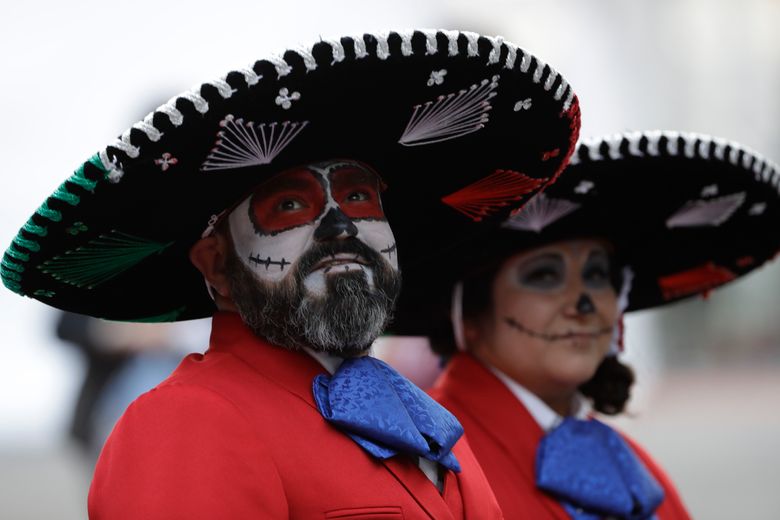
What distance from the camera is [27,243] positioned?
82.5 inches

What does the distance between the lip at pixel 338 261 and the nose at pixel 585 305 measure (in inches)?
45.5

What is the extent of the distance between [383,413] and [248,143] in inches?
23.2

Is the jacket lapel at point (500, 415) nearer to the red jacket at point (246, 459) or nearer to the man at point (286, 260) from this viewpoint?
the man at point (286, 260)

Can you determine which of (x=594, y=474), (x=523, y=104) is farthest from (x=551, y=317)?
(x=523, y=104)

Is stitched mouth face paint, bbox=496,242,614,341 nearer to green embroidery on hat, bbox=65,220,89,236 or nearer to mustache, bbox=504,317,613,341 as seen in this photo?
mustache, bbox=504,317,613,341

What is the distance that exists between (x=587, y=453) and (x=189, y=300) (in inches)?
49.0

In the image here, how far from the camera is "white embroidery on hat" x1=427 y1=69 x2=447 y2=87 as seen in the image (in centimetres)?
213

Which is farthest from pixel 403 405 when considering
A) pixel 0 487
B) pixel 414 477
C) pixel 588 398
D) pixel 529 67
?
pixel 0 487

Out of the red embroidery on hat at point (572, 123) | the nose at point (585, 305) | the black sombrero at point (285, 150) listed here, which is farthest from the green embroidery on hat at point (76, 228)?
the nose at point (585, 305)

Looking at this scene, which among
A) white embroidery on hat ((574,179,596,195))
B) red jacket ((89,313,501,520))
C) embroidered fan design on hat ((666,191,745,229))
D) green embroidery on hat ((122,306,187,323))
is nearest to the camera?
red jacket ((89,313,501,520))

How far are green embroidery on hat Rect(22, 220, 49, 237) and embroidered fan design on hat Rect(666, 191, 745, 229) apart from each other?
200 centimetres

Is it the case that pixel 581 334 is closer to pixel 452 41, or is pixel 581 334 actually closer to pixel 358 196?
pixel 358 196

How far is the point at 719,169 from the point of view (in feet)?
10.0

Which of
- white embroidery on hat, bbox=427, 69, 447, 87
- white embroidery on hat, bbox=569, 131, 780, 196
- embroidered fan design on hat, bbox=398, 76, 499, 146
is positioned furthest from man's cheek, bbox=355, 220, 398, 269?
white embroidery on hat, bbox=569, 131, 780, 196
